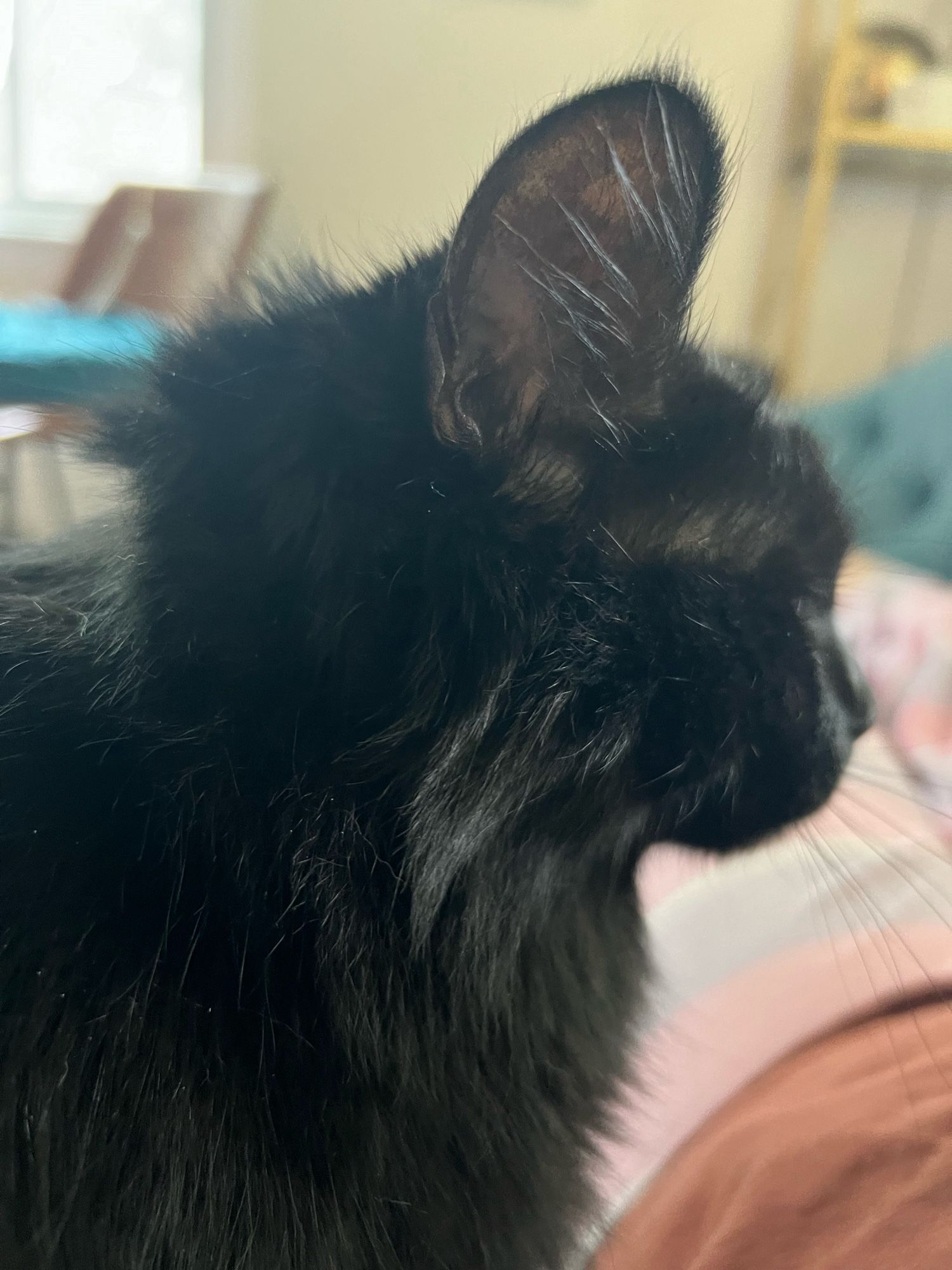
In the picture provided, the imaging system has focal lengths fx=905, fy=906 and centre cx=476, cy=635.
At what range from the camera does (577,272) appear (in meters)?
0.42

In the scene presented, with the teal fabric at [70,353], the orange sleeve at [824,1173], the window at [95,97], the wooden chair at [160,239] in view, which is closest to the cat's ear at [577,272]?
the teal fabric at [70,353]

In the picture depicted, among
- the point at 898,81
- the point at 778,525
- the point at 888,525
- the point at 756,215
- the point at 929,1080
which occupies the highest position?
the point at 898,81

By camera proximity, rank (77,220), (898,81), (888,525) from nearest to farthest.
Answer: (888,525)
(898,81)
(77,220)

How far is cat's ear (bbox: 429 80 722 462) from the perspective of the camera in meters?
0.37

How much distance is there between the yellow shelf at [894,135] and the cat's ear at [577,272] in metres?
1.98

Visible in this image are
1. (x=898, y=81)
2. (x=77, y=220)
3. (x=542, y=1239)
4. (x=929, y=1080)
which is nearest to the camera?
(x=542, y=1239)

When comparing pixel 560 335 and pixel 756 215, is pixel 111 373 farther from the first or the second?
pixel 756 215

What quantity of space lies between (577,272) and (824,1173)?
565 mm

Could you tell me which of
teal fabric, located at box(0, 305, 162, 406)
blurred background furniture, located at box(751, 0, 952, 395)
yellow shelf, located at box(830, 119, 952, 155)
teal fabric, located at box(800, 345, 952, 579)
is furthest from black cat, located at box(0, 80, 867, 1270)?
yellow shelf, located at box(830, 119, 952, 155)

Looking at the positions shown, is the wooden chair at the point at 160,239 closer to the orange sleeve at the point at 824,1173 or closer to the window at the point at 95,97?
the window at the point at 95,97

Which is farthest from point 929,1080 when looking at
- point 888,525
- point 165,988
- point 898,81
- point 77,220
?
point 77,220

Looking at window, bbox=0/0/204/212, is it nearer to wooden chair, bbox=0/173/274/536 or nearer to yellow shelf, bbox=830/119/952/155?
wooden chair, bbox=0/173/274/536

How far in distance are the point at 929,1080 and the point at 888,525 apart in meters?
1.21

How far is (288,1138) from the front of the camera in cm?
42
